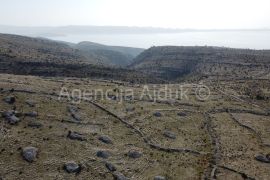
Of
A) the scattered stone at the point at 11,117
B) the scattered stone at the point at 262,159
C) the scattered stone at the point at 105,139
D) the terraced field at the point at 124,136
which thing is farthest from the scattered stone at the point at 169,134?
the scattered stone at the point at 11,117

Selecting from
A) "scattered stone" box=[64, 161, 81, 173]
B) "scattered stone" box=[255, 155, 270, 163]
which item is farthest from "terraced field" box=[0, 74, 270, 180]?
"scattered stone" box=[64, 161, 81, 173]

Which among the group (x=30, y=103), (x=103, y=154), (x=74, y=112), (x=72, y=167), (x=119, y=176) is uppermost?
(x=30, y=103)

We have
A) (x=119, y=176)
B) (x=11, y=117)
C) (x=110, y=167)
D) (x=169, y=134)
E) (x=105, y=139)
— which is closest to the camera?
(x=119, y=176)

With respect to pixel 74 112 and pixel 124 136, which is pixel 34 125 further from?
pixel 124 136

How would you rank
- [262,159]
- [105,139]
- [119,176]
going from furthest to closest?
[105,139] → [262,159] → [119,176]

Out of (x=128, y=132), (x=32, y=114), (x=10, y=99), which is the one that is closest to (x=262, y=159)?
(x=128, y=132)

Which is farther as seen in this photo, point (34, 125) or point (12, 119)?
point (34, 125)

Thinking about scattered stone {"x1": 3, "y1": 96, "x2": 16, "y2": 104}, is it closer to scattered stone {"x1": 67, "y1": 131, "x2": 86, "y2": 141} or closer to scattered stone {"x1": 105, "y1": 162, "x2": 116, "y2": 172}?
scattered stone {"x1": 67, "y1": 131, "x2": 86, "y2": 141}
